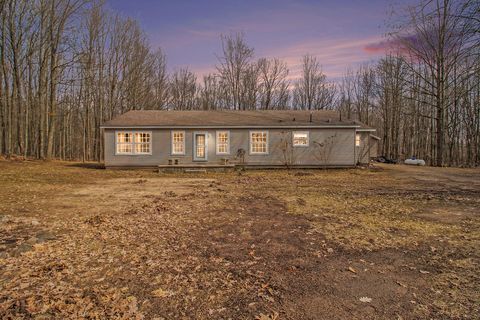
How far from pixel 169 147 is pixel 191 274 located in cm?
1641

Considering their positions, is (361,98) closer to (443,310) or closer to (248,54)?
(248,54)

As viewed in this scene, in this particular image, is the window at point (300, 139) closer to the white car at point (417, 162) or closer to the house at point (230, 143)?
the house at point (230, 143)

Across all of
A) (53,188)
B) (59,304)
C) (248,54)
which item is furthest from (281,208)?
(248,54)

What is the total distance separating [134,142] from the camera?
19.5m

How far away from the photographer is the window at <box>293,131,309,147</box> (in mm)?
19953

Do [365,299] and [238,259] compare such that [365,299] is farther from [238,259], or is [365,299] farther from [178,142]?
[178,142]

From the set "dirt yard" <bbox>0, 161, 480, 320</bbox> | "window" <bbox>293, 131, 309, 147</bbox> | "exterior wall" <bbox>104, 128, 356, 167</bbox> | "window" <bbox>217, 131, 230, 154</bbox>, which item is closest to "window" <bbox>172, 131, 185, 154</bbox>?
"exterior wall" <bbox>104, 128, 356, 167</bbox>

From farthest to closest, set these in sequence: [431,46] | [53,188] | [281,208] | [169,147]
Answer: [431,46]
[169,147]
[53,188]
[281,208]

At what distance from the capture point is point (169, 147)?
19625 mm

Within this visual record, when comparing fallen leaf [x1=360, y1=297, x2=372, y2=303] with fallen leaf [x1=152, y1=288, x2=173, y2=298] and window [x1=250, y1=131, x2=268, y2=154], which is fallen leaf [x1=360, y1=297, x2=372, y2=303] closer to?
fallen leaf [x1=152, y1=288, x2=173, y2=298]

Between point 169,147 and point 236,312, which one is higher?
point 169,147

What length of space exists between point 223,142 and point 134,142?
6353mm

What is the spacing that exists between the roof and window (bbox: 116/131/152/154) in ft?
1.93

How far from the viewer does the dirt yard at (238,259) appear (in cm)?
317
